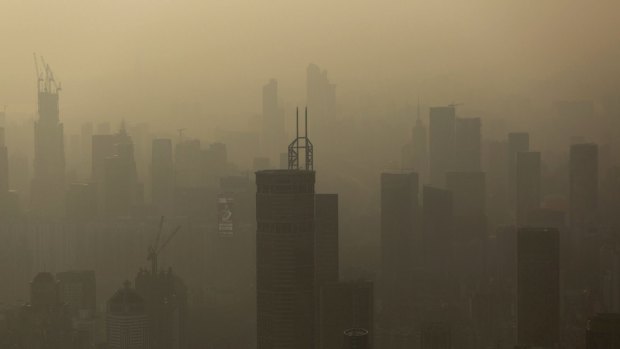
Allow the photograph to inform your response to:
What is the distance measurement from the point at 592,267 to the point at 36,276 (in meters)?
6.11

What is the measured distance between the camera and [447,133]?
10.2 metres

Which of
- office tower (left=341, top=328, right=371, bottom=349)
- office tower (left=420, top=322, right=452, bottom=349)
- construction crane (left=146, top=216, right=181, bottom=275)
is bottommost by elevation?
office tower (left=420, top=322, right=452, bottom=349)

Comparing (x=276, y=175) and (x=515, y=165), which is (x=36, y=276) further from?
(x=515, y=165)

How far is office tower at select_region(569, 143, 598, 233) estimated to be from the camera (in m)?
8.42

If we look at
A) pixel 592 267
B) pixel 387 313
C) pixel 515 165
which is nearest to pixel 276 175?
pixel 387 313

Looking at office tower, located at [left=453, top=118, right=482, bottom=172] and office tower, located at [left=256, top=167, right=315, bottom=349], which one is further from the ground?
office tower, located at [left=453, top=118, right=482, bottom=172]

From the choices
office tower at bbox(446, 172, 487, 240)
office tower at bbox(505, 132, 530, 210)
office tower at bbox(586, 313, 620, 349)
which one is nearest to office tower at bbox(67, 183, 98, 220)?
office tower at bbox(446, 172, 487, 240)

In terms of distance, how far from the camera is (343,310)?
8.89 metres

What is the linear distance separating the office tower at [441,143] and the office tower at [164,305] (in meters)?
3.12

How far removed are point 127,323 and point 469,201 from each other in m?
3.87

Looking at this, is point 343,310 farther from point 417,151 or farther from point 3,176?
point 3,176

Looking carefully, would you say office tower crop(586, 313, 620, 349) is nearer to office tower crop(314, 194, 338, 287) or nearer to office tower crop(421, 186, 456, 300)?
office tower crop(314, 194, 338, 287)

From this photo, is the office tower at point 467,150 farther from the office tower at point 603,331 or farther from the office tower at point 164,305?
the office tower at point 164,305

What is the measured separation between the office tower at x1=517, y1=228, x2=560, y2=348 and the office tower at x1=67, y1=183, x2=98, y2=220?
16.9 feet
